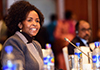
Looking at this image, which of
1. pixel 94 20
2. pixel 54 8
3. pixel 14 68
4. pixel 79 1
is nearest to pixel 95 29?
pixel 94 20

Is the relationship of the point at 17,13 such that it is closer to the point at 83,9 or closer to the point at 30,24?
the point at 30,24

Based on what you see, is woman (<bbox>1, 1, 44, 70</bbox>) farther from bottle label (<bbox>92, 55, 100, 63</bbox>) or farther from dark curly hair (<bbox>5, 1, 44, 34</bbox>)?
bottle label (<bbox>92, 55, 100, 63</bbox>)

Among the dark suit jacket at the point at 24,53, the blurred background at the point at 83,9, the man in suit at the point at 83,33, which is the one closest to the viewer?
the dark suit jacket at the point at 24,53

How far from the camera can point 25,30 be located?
1854 millimetres

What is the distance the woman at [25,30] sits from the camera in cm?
168

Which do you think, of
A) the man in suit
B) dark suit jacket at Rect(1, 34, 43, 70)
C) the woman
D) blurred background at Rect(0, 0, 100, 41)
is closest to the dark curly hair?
the woman

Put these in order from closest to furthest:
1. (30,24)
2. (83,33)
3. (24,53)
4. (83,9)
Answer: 1. (24,53)
2. (30,24)
3. (83,33)
4. (83,9)

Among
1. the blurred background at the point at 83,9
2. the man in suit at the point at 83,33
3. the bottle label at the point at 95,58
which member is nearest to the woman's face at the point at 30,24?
the bottle label at the point at 95,58

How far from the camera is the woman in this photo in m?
1.68

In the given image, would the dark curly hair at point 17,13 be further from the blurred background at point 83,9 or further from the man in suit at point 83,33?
the blurred background at point 83,9

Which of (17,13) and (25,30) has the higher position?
(17,13)

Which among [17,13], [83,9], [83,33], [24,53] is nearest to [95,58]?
[24,53]

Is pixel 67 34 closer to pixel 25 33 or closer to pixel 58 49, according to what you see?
pixel 58 49

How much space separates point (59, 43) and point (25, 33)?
2.72 metres
